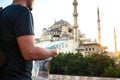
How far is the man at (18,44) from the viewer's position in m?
1.71

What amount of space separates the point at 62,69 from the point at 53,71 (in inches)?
52.1

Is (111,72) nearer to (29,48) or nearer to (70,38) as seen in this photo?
(29,48)

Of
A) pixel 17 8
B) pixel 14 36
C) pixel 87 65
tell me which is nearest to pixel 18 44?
pixel 14 36

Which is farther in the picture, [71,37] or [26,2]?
[71,37]

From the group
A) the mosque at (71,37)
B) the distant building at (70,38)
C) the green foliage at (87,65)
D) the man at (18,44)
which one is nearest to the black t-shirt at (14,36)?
the man at (18,44)

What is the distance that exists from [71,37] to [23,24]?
77082mm

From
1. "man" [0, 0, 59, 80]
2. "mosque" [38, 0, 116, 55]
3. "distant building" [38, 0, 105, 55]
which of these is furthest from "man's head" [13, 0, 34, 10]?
"distant building" [38, 0, 105, 55]

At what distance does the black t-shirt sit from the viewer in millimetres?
1711

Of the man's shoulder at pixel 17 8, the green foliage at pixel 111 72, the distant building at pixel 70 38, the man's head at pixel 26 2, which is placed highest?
the distant building at pixel 70 38

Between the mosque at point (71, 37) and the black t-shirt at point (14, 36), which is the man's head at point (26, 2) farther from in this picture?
the mosque at point (71, 37)

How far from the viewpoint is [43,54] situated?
1759mm

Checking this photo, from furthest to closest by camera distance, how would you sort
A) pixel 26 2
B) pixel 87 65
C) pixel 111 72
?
pixel 87 65
pixel 111 72
pixel 26 2

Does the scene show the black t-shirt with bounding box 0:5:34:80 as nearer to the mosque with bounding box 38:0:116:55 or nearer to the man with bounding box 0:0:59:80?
the man with bounding box 0:0:59:80

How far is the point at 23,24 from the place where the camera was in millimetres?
1714
